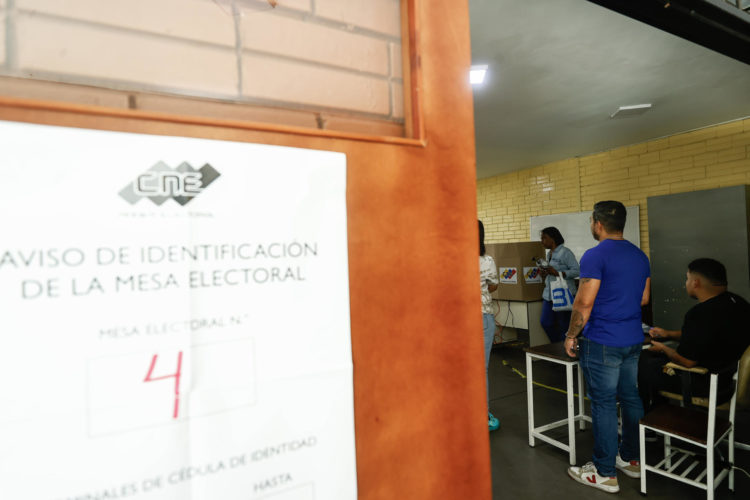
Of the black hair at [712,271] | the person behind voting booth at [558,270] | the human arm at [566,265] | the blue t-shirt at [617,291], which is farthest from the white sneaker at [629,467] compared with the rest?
the human arm at [566,265]

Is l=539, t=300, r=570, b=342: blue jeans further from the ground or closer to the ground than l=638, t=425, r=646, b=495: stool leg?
further from the ground

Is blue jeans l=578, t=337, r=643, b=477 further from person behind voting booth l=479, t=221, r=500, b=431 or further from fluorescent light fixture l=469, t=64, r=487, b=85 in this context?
fluorescent light fixture l=469, t=64, r=487, b=85

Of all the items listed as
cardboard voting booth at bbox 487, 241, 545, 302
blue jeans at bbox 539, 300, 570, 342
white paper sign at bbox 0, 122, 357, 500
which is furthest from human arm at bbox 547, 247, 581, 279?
white paper sign at bbox 0, 122, 357, 500

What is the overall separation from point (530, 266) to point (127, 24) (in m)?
5.31

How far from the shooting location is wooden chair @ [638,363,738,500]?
214 centimetres

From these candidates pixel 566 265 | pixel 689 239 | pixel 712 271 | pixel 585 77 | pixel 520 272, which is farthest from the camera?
pixel 520 272

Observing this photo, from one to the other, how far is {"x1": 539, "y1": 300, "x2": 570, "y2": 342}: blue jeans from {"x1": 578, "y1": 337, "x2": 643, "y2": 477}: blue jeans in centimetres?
216

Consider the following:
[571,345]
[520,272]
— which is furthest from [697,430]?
[520,272]

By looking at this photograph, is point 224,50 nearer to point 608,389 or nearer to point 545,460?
point 608,389

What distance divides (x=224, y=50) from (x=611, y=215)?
252 centimetres

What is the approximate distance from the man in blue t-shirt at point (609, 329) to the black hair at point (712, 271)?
458 millimetres

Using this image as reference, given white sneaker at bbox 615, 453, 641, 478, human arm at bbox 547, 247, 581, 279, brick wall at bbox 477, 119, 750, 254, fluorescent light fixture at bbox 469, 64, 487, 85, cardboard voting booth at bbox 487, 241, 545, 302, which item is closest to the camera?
white sneaker at bbox 615, 453, 641, 478

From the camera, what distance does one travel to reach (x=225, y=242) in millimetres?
588

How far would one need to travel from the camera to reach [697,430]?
219cm
